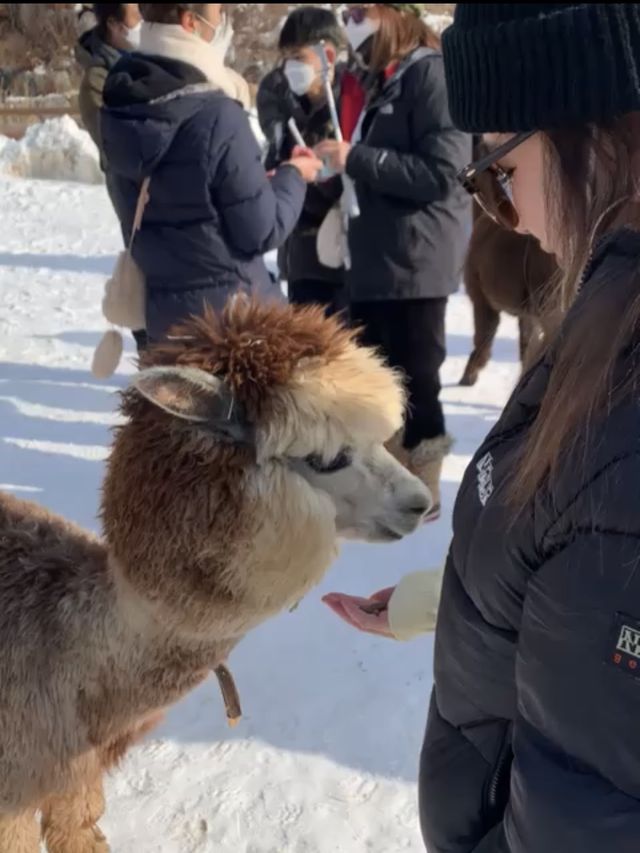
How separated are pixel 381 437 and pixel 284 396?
0.83 feet

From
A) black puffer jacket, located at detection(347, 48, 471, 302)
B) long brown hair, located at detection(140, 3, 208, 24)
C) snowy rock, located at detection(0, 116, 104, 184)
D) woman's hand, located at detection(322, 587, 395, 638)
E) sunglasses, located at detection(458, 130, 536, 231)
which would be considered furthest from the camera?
snowy rock, located at detection(0, 116, 104, 184)

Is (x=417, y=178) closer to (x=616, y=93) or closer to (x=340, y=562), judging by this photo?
(x=340, y=562)

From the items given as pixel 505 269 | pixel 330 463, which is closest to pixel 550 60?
pixel 330 463

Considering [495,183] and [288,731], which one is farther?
[288,731]

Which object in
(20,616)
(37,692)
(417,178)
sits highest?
(417,178)

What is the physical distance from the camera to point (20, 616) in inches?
69.2

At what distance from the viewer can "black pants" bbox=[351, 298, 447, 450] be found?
330 cm

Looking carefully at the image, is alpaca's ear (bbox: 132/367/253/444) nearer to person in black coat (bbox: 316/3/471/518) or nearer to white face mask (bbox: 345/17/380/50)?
person in black coat (bbox: 316/3/471/518)

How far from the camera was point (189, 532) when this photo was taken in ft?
5.20

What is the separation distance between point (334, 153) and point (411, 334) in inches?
28.4

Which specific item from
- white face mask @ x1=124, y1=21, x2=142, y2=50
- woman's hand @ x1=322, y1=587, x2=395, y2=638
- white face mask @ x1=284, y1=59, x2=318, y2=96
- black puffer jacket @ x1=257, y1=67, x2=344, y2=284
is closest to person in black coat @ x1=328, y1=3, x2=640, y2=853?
woman's hand @ x1=322, y1=587, x2=395, y2=638

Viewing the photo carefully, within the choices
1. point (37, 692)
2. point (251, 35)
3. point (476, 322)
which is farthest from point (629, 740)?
point (251, 35)

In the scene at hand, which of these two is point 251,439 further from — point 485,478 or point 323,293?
point 323,293

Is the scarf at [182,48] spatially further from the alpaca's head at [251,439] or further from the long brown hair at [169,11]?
the alpaca's head at [251,439]
